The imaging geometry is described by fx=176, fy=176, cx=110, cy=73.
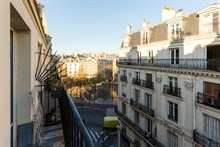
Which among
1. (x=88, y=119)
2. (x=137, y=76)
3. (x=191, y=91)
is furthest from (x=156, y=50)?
(x=88, y=119)

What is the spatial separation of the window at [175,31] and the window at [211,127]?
5.95 m

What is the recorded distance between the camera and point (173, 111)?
1236 cm

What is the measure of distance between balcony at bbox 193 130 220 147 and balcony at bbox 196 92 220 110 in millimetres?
1770

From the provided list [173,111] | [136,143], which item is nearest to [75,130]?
[173,111]

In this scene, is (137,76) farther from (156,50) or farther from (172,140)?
(172,140)

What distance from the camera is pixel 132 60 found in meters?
18.8

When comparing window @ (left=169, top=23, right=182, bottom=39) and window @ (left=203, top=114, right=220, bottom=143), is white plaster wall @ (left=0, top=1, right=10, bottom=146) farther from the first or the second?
window @ (left=169, top=23, right=182, bottom=39)

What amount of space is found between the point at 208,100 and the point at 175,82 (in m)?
2.81

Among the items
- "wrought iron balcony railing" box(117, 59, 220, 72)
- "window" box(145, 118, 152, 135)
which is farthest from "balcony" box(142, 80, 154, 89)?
"window" box(145, 118, 152, 135)

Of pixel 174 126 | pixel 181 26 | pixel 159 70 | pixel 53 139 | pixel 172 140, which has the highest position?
pixel 181 26

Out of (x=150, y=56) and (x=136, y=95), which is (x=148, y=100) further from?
(x=150, y=56)

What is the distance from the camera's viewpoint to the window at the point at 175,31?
41.8ft

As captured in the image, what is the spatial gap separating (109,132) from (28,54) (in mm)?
22322

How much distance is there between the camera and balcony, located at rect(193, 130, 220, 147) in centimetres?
915
